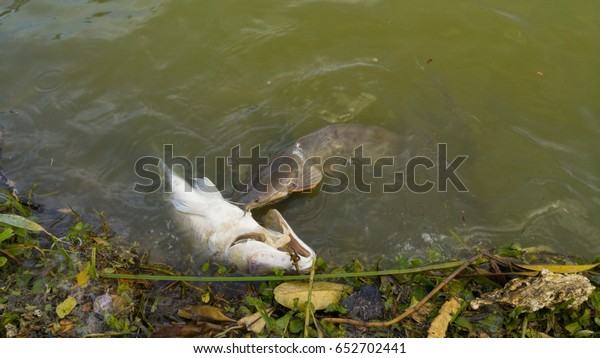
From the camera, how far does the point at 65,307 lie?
126 inches

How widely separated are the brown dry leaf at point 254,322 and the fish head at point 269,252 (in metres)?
0.30

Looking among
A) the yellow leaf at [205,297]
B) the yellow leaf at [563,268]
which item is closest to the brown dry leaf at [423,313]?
the yellow leaf at [563,268]

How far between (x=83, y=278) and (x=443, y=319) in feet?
8.18

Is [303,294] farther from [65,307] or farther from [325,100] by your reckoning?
[325,100]

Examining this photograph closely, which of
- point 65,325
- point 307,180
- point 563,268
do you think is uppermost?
point 563,268

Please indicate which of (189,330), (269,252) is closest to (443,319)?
(269,252)

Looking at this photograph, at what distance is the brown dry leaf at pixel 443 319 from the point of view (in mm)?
3029

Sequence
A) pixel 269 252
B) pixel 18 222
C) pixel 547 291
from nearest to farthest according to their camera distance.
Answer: pixel 547 291 → pixel 269 252 → pixel 18 222

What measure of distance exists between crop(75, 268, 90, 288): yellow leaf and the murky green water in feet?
2.02

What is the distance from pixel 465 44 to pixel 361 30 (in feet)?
4.02

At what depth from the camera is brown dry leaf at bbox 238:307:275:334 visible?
3111 millimetres

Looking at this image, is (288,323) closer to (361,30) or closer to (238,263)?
(238,263)

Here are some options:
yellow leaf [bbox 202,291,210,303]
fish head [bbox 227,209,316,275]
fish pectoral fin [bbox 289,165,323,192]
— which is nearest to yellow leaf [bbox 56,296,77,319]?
yellow leaf [bbox 202,291,210,303]

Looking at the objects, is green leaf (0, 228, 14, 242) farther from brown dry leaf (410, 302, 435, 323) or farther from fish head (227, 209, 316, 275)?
brown dry leaf (410, 302, 435, 323)
